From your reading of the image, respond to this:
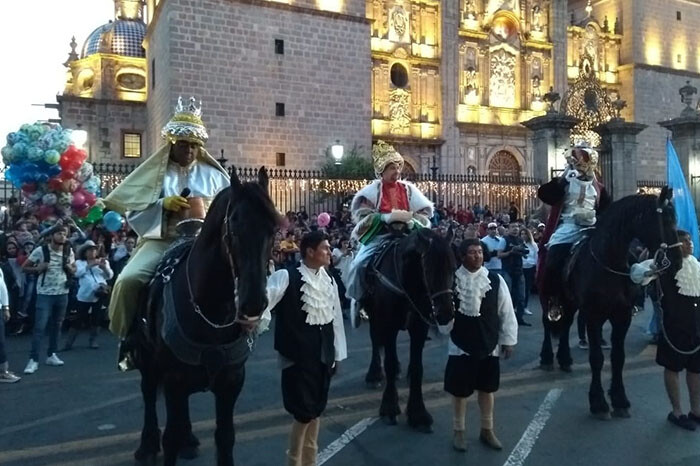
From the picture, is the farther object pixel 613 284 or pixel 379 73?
pixel 379 73

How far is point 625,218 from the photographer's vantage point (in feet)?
20.0

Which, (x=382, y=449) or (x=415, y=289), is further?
(x=415, y=289)

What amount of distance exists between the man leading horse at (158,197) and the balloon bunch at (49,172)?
5.57 meters

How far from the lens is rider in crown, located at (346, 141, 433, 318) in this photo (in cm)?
662

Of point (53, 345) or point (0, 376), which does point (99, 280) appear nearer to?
point (53, 345)

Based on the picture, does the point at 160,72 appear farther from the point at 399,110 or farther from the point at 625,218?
the point at 625,218

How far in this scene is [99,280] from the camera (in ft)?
32.7

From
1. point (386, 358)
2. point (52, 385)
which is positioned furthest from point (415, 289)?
point (52, 385)

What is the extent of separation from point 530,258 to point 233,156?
14736mm

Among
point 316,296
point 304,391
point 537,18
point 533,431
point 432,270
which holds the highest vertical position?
point 537,18

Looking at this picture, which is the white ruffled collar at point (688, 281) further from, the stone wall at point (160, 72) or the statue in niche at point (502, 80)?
the statue in niche at point (502, 80)

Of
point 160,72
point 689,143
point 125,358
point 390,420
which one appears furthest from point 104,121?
point 390,420

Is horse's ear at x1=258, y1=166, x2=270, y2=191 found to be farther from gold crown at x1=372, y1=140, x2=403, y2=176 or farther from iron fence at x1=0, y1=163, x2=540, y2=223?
iron fence at x1=0, y1=163, x2=540, y2=223

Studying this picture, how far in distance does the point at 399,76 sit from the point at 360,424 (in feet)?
90.9
